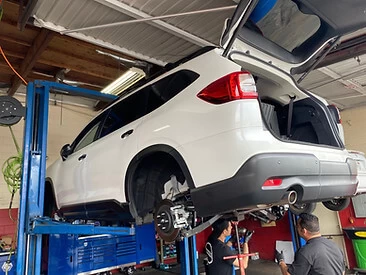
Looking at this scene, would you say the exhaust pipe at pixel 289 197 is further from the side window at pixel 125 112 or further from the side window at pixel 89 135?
the side window at pixel 89 135

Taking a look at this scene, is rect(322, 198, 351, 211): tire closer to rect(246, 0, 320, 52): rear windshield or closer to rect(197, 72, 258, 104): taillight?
rect(246, 0, 320, 52): rear windshield

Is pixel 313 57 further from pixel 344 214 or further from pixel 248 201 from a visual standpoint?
pixel 344 214

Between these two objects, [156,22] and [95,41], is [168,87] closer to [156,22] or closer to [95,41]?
[156,22]

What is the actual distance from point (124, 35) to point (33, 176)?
6.79 ft

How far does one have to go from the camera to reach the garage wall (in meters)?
6.28

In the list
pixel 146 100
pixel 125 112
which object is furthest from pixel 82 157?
pixel 146 100

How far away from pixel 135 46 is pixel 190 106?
228cm

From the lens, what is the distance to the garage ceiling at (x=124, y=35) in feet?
9.93

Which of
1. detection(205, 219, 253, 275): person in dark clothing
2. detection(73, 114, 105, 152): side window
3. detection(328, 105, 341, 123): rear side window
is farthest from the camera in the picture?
detection(205, 219, 253, 275): person in dark clothing

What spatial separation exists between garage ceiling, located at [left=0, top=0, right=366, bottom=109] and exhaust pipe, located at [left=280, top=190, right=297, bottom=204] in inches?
78.6

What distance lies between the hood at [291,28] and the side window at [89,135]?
197 cm

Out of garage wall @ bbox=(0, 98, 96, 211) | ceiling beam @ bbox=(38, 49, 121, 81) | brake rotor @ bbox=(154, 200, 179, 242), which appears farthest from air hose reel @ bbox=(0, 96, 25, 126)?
garage wall @ bbox=(0, 98, 96, 211)

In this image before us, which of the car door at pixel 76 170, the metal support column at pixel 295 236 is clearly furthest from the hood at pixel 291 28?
the metal support column at pixel 295 236

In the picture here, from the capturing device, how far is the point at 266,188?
1.56m
